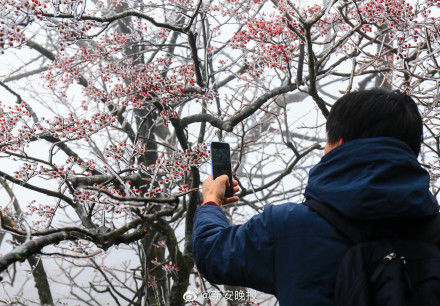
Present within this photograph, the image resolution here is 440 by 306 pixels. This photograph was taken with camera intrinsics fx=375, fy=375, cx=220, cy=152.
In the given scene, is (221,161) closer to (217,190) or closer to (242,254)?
(217,190)

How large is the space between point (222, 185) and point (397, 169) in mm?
737

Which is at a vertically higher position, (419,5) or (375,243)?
(419,5)

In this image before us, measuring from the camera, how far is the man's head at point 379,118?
123 centimetres

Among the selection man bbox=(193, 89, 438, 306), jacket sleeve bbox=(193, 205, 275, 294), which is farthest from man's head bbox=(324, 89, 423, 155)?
jacket sleeve bbox=(193, 205, 275, 294)

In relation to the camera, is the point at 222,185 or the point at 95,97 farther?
the point at 95,97

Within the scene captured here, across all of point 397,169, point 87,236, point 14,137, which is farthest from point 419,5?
point 14,137

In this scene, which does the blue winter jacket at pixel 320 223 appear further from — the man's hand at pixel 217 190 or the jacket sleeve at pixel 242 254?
the man's hand at pixel 217 190

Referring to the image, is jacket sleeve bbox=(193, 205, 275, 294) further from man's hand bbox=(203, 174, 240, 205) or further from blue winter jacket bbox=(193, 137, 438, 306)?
man's hand bbox=(203, 174, 240, 205)

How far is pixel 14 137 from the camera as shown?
280 cm

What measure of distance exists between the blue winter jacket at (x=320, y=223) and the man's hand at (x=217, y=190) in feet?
0.93

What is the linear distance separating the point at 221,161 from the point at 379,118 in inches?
32.1

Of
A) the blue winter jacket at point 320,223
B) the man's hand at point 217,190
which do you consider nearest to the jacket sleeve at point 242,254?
the blue winter jacket at point 320,223

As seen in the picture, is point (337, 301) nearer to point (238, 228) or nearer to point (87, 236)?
point (238, 228)

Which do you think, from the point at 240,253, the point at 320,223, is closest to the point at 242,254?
the point at 240,253
